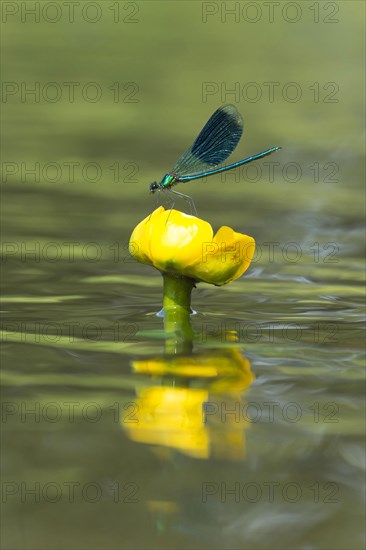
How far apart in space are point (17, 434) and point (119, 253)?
3.90 ft

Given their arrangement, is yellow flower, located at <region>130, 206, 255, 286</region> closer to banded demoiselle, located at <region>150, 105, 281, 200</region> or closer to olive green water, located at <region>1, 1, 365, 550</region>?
olive green water, located at <region>1, 1, 365, 550</region>

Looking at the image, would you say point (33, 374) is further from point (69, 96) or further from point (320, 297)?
point (69, 96)

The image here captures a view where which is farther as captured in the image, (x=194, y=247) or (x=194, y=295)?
(x=194, y=295)

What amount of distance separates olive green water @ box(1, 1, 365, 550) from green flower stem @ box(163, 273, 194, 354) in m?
0.02

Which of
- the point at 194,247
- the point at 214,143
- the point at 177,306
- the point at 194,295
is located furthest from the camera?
the point at 194,295

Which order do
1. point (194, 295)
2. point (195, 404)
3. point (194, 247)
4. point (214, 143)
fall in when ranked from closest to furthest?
point (195, 404) → point (194, 247) → point (214, 143) → point (194, 295)

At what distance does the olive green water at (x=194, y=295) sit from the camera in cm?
80

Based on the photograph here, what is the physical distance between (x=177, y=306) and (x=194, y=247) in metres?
0.16

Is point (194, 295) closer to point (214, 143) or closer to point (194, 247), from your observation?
point (214, 143)

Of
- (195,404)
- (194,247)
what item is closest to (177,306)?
(194,247)

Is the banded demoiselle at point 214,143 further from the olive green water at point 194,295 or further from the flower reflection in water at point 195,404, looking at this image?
the flower reflection in water at point 195,404

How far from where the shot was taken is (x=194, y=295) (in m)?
1.79

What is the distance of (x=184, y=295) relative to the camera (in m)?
1.49

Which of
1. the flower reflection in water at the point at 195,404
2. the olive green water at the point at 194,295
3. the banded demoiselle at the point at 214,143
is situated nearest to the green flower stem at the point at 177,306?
the olive green water at the point at 194,295
